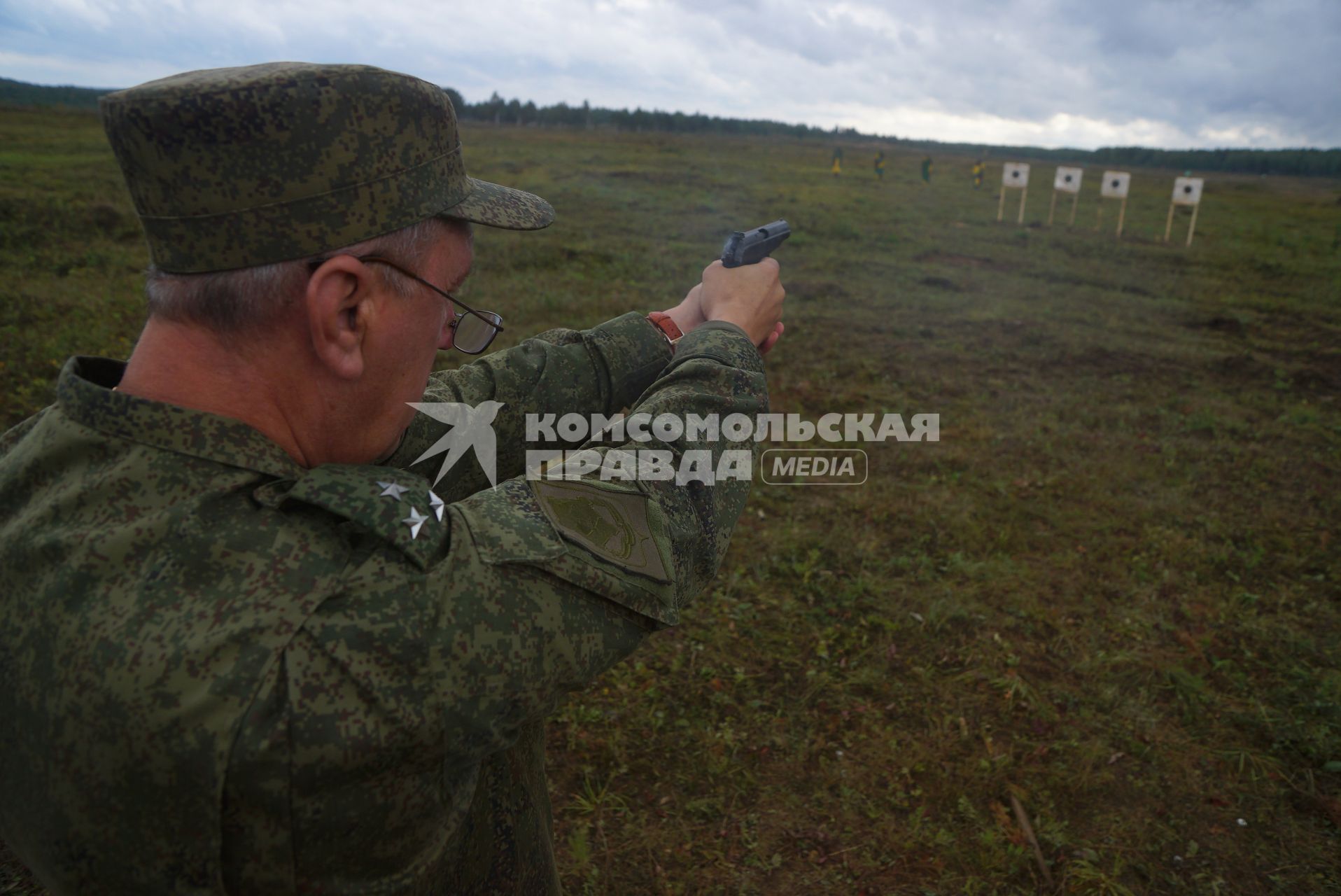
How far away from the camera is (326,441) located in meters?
1.02

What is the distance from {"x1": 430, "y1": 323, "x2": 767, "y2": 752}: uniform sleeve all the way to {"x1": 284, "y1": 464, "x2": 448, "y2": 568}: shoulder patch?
0.03m

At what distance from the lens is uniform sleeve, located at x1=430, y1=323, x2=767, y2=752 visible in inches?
34.5

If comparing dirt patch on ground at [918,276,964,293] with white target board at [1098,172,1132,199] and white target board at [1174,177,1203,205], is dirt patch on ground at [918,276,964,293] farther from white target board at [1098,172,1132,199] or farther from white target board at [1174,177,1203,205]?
white target board at [1174,177,1203,205]

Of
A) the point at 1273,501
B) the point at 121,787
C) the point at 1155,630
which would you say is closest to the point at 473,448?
the point at 121,787

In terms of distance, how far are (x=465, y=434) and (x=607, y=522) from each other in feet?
1.93

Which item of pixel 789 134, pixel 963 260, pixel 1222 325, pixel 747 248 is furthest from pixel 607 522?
pixel 789 134

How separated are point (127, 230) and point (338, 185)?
516 inches

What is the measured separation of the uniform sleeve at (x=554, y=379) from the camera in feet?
5.00

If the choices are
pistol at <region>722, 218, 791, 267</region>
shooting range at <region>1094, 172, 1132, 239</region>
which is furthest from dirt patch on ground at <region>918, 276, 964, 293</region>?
pistol at <region>722, 218, 791, 267</region>

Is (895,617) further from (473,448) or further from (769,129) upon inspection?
(769,129)

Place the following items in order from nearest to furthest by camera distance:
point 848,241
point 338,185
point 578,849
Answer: point 338,185, point 578,849, point 848,241

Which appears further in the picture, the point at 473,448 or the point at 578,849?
the point at 578,849

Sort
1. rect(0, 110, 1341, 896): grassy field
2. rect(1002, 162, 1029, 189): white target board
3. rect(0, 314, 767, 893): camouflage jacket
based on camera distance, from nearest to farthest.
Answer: rect(0, 314, 767, 893): camouflage jacket → rect(0, 110, 1341, 896): grassy field → rect(1002, 162, 1029, 189): white target board

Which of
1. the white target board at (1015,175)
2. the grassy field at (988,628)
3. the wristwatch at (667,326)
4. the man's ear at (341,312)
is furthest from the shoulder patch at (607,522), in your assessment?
the white target board at (1015,175)
